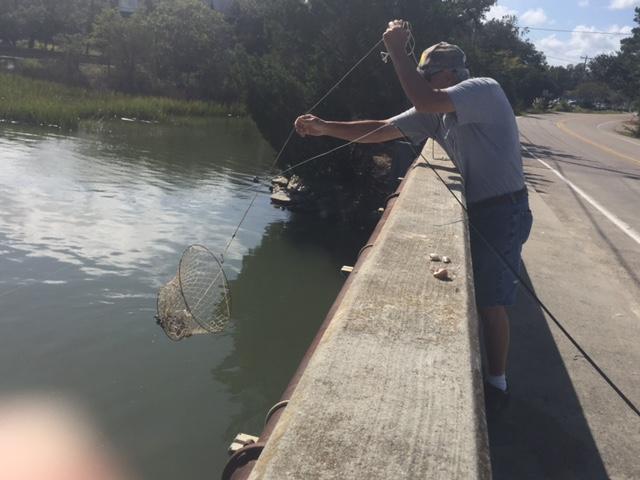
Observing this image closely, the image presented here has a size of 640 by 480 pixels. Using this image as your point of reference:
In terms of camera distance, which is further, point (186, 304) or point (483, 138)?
point (186, 304)

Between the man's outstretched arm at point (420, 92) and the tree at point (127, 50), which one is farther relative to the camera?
the tree at point (127, 50)

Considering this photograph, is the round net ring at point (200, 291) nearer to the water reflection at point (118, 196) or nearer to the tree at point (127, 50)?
the water reflection at point (118, 196)

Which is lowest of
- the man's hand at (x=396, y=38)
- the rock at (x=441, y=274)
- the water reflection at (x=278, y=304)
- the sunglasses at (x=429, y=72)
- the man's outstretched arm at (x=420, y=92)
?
the water reflection at (x=278, y=304)

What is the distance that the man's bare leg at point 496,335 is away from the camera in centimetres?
371

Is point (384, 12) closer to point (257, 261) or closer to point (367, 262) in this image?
point (257, 261)

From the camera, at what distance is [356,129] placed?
4.80 m

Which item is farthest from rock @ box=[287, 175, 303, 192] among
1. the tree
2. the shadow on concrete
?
the tree

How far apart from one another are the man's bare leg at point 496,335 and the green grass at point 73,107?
25.7 meters

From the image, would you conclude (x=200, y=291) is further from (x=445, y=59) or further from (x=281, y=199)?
(x=281, y=199)

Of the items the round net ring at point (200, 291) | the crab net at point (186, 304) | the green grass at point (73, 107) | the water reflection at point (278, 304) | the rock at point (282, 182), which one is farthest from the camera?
the green grass at point (73, 107)

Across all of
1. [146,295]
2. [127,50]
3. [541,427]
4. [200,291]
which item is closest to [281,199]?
[146,295]

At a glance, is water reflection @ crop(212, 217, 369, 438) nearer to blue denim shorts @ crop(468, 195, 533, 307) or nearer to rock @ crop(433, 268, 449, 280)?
blue denim shorts @ crop(468, 195, 533, 307)

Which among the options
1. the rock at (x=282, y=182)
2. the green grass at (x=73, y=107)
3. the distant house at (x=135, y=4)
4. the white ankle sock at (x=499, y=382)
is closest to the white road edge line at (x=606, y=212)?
the white ankle sock at (x=499, y=382)

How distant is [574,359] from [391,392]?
326cm
